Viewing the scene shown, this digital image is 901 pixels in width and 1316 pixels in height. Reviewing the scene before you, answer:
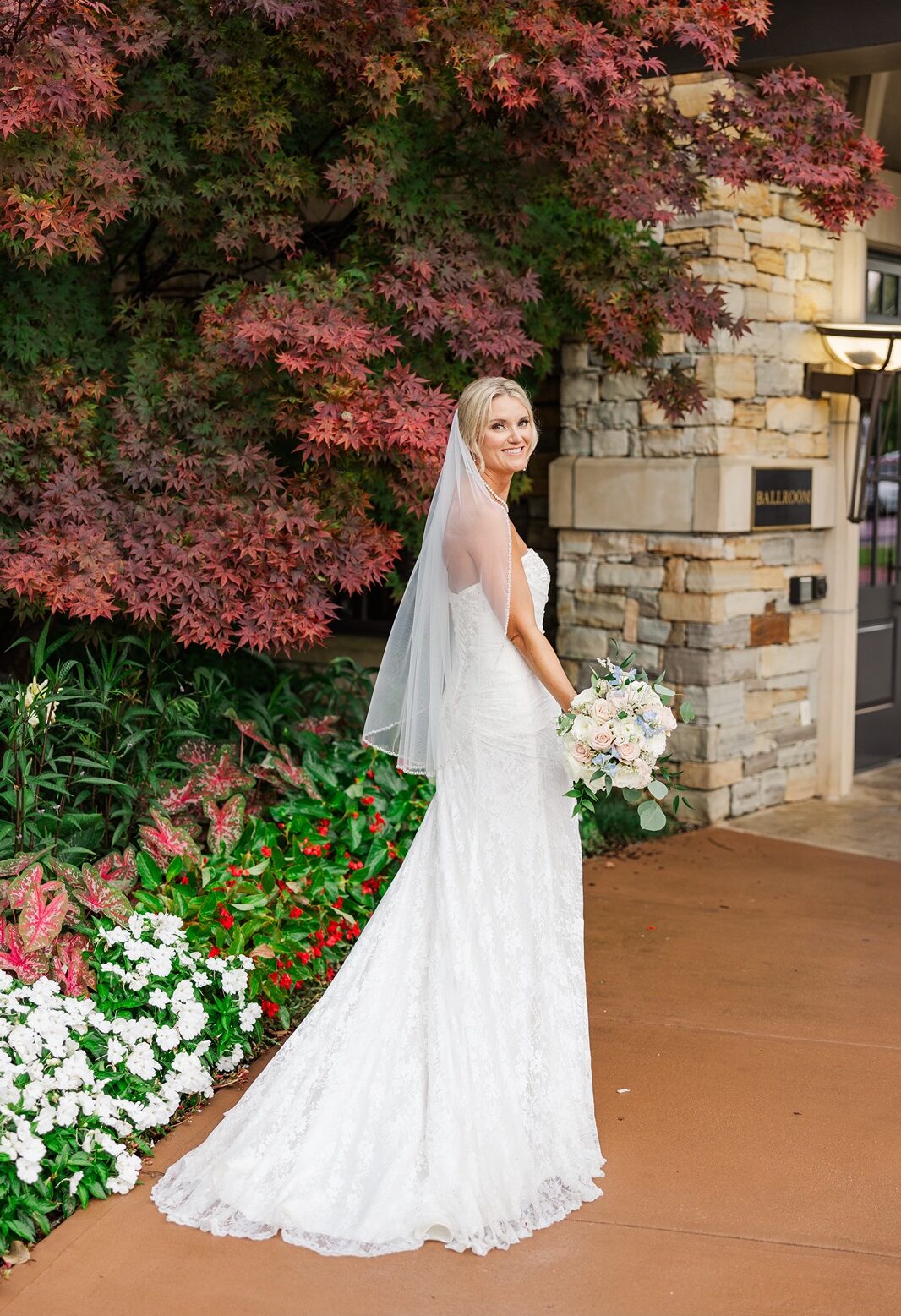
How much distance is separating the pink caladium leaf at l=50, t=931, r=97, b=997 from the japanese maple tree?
1101mm

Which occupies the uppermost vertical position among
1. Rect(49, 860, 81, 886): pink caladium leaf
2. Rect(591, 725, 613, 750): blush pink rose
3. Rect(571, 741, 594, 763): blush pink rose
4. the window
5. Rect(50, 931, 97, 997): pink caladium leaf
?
the window

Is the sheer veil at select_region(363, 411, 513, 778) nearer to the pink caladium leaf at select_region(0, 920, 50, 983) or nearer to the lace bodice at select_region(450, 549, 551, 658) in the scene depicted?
the lace bodice at select_region(450, 549, 551, 658)

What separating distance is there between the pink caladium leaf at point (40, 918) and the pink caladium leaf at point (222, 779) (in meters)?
1.09

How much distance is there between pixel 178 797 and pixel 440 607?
5.47 feet

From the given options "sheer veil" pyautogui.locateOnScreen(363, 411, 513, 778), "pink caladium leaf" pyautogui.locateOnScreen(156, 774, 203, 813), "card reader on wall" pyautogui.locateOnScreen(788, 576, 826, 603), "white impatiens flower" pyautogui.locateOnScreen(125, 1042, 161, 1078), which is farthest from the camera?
"card reader on wall" pyautogui.locateOnScreen(788, 576, 826, 603)

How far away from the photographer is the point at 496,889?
3312 mm

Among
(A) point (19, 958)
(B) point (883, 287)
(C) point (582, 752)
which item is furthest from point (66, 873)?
(B) point (883, 287)

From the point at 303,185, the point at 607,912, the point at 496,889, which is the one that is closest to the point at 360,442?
the point at 303,185

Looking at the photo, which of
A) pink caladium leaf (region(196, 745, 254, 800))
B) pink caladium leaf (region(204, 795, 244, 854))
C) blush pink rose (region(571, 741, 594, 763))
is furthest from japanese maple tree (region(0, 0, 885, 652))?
blush pink rose (region(571, 741, 594, 763))

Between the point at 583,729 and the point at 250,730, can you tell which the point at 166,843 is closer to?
the point at 250,730

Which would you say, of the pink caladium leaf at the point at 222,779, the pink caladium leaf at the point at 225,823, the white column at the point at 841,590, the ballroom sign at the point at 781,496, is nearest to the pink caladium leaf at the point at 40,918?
the pink caladium leaf at the point at 225,823

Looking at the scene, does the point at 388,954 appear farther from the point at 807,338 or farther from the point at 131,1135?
the point at 807,338

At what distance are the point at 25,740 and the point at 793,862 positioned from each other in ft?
11.0

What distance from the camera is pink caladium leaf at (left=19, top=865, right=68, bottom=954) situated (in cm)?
359
